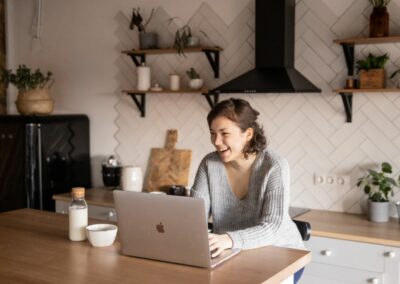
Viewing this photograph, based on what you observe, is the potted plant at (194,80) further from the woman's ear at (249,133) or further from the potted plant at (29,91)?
the woman's ear at (249,133)

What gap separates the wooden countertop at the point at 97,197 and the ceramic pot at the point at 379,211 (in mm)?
1687

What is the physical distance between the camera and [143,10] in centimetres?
423

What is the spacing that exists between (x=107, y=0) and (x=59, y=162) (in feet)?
4.42

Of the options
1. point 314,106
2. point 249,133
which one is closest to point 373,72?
point 314,106

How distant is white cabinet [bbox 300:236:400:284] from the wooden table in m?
1.02

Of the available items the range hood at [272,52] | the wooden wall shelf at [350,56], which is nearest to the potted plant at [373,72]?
the wooden wall shelf at [350,56]

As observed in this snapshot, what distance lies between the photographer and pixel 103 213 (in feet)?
12.7

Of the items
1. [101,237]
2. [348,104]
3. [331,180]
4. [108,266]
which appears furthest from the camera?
[331,180]

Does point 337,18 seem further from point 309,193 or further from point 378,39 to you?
point 309,193

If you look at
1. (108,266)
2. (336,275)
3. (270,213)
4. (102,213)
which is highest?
(270,213)

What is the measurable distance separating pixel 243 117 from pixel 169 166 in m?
1.79

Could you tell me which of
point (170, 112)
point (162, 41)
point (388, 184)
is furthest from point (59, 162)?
point (388, 184)

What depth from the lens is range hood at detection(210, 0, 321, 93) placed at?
3359 millimetres

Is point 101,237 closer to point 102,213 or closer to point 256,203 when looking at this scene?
point 256,203
